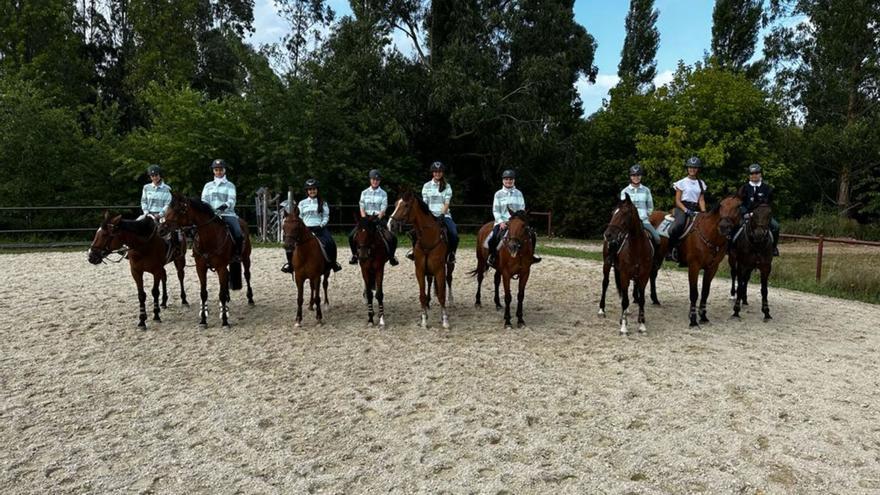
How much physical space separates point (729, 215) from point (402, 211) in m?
5.01

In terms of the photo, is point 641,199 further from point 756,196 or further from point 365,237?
point 365,237

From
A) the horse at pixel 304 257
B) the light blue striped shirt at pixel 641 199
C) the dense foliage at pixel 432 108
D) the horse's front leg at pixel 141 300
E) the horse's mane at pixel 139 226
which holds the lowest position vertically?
the horse's front leg at pixel 141 300

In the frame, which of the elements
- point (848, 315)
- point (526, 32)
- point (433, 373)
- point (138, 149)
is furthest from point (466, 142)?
point (433, 373)

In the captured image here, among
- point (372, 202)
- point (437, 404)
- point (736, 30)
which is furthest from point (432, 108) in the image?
point (736, 30)

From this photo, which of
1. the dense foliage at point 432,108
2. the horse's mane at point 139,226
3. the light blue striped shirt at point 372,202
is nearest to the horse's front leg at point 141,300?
the horse's mane at point 139,226

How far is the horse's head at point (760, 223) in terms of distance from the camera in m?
8.30

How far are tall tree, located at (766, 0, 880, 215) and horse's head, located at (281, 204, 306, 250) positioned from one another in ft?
103

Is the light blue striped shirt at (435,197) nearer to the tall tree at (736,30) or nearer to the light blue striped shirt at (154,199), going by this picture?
the light blue striped shirt at (154,199)

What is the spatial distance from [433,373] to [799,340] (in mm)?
5541

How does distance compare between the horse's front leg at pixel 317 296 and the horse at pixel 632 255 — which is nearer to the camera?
the horse at pixel 632 255

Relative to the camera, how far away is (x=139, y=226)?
8328 millimetres

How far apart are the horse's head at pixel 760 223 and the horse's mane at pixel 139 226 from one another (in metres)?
9.72

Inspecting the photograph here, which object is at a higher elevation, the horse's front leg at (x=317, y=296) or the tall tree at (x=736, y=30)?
the tall tree at (x=736, y=30)

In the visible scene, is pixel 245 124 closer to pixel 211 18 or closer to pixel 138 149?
pixel 138 149
